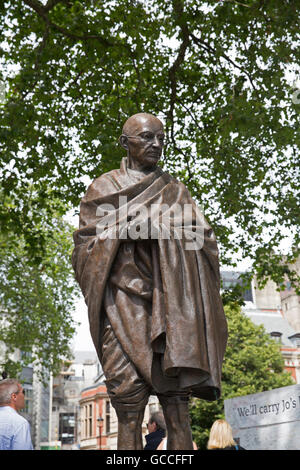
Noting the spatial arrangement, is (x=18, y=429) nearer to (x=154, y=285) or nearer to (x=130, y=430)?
(x=130, y=430)

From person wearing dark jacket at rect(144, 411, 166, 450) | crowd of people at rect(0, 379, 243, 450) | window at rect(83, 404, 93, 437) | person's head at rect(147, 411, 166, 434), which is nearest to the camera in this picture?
crowd of people at rect(0, 379, 243, 450)

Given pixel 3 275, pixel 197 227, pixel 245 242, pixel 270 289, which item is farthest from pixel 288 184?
pixel 270 289

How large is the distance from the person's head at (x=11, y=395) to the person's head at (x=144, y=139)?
85.8 inches

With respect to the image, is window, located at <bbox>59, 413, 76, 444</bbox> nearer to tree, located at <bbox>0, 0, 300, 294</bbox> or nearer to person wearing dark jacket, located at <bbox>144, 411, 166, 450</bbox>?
tree, located at <bbox>0, 0, 300, 294</bbox>

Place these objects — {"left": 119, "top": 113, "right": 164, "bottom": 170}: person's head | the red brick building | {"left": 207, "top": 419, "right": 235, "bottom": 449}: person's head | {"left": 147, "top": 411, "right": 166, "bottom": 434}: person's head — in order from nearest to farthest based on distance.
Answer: {"left": 119, "top": 113, "right": 164, "bottom": 170}: person's head
{"left": 207, "top": 419, "right": 235, "bottom": 449}: person's head
{"left": 147, "top": 411, "right": 166, "bottom": 434}: person's head
the red brick building

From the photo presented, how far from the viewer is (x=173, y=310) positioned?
136 inches

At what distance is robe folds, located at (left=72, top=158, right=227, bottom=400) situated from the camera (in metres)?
3.43

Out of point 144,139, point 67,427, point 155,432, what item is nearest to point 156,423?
point 155,432

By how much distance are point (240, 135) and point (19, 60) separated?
4.98 m

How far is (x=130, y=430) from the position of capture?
3.51 metres

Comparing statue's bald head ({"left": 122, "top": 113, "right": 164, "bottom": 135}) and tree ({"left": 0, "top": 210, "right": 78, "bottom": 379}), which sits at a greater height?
tree ({"left": 0, "top": 210, "right": 78, "bottom": 379})

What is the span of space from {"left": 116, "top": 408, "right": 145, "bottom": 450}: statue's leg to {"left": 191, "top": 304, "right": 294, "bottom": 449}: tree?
29663mm

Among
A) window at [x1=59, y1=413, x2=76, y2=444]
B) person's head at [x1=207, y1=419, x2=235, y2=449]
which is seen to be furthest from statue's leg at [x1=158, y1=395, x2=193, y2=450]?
window at [x1=59, y1=413, x2=76, y2=444]

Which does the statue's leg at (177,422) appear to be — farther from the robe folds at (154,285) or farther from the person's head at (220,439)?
the person's head at (220,439)
